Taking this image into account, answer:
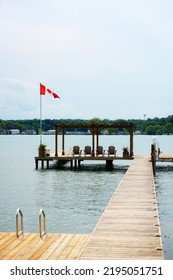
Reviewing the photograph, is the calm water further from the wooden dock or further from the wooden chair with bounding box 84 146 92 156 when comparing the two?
the wooden dock

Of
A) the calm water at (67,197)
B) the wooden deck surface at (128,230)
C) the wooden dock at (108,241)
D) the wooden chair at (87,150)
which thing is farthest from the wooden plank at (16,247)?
the wooden chair at (87,150)

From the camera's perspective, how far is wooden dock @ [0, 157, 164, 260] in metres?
8.39

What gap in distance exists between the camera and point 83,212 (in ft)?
59.6

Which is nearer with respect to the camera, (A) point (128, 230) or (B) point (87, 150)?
(A) point (128, 230)

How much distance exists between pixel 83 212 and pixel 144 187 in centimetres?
277

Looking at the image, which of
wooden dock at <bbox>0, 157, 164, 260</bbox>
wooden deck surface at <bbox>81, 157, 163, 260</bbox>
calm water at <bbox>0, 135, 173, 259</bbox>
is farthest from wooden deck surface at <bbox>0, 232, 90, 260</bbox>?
calm water at <bbox>0, 135, 173, 259</bbox>

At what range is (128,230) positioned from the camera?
10.1 meters

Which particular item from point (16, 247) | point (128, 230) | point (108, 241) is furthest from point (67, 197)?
point (108, 241)

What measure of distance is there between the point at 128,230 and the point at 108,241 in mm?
1130

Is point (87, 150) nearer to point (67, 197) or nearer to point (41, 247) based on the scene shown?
point (67, 197)

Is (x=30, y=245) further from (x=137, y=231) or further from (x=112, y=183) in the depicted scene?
(x=112, y=183)
